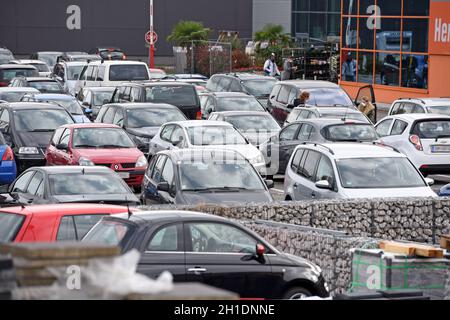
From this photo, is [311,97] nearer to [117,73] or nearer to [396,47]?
[117,73]

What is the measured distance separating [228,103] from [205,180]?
14544mm

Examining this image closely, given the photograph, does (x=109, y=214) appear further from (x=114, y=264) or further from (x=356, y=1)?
(x=356, y=1)

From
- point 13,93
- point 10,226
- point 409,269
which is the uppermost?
point 10,226

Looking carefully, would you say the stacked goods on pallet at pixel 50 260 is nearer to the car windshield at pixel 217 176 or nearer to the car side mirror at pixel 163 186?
the car windshield at pixel 217 176

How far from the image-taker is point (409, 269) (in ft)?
36.1

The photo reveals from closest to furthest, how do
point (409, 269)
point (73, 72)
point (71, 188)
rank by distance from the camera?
point (409, 269)
point (71, 188)
point (73, 72)

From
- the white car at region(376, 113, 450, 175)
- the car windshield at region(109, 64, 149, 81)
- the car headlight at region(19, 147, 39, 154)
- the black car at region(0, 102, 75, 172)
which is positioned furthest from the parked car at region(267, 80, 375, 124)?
the car headlight at region(19, 147, 39, 154)

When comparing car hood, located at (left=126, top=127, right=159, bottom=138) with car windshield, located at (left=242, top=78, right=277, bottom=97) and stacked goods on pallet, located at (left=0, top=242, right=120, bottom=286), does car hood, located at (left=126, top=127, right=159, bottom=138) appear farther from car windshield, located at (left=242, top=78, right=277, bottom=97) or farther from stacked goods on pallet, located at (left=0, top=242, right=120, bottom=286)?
stacked goods on pallet, located at (left=0, top=242, right=120, bottom=286)

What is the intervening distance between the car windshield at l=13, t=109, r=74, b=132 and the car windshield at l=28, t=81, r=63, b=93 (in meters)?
10.5

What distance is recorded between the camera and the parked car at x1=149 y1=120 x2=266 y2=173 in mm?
23094

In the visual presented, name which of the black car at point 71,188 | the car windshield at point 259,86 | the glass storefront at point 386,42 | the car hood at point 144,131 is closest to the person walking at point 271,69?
the glass storefront at point 386,42

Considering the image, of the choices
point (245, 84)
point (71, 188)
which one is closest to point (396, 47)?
point (245, 84)

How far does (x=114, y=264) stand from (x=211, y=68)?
4746cm
